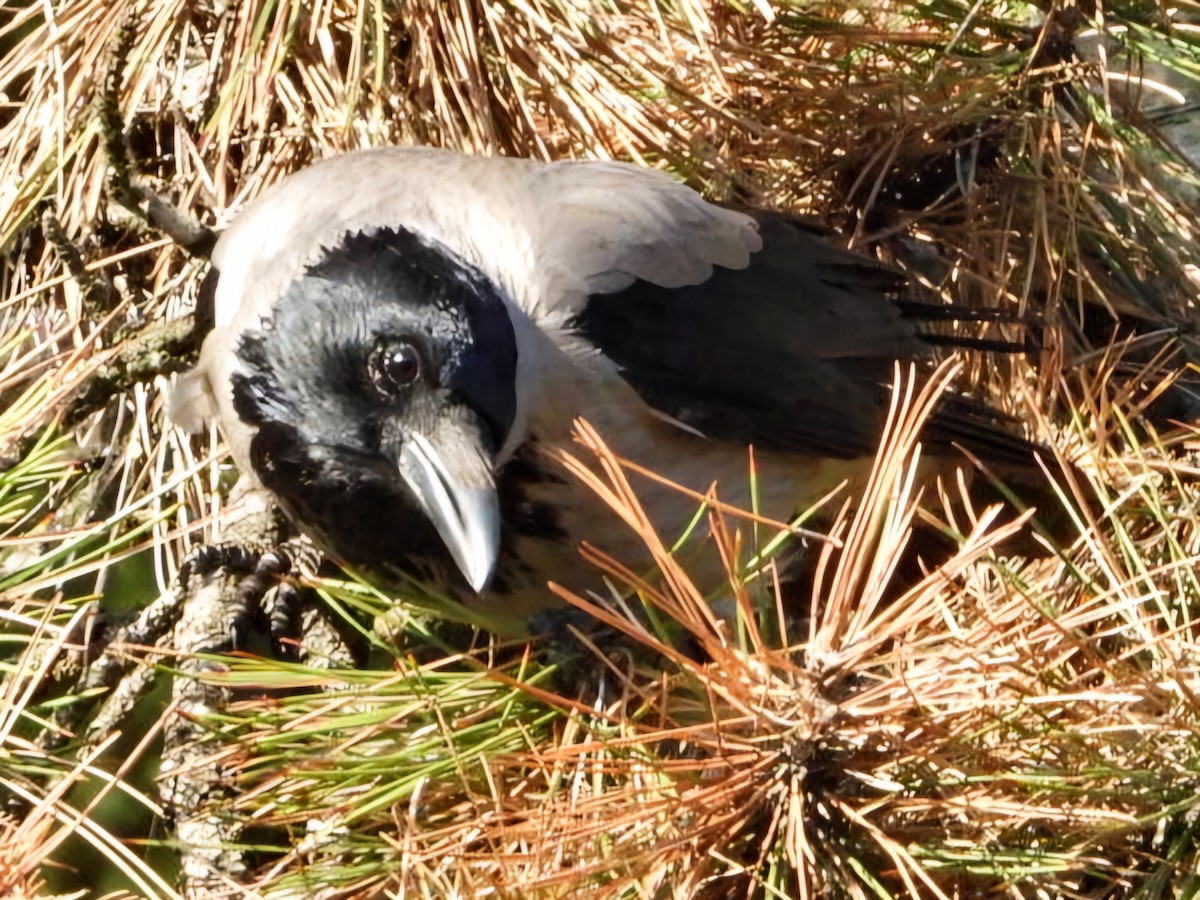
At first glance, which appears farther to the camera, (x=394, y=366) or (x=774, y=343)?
(x=774, y=343)

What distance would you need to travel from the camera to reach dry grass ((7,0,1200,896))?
117cm

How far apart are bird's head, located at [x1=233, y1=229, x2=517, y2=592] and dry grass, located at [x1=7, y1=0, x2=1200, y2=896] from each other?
0.61 ft

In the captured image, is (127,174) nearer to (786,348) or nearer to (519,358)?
(519,358)

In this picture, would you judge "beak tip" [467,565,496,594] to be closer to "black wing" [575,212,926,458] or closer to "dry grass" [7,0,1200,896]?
"dry grass" [7,0,1200,896]

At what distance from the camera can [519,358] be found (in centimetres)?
190

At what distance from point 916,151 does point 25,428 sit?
1230 mm

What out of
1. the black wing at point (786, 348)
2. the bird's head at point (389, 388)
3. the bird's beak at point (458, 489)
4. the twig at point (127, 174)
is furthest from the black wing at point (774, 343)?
the twig at point (127, 174)

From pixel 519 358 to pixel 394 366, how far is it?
0.27 metres

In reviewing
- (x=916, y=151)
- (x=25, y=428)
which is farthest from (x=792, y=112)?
(x=25, y=428)

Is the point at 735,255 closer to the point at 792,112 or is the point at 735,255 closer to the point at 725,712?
the point at 792,112

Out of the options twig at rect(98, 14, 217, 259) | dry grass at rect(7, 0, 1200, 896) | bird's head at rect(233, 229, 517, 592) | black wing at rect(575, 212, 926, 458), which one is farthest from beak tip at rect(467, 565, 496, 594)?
twig at rect(98, 14, 217, 259)

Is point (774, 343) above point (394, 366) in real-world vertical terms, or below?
below

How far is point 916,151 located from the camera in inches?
81.4

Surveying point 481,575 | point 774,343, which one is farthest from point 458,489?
point 774,343
